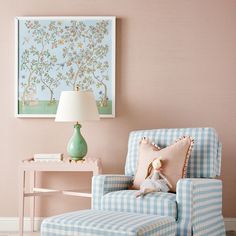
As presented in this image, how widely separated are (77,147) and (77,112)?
29 centimetres

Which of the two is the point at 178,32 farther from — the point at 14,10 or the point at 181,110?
the point at 14,10

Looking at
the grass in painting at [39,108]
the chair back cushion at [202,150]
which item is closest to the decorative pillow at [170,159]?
the chair back cushion at [202,150]

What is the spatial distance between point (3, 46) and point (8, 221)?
1.52 meters

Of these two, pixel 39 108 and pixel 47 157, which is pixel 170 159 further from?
pixel 39 108

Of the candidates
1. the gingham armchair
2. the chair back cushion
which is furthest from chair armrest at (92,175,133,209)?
the chair back cushion

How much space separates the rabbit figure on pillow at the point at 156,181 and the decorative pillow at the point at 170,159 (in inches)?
1.2

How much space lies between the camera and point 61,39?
4566 mm

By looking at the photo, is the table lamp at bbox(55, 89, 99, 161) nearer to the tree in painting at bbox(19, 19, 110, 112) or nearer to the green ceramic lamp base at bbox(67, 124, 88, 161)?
the green ceramic lamp base at bbox(67, 124, 88, 161)

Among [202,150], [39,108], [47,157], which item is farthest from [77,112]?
[202,150]

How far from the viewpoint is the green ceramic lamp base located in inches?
166

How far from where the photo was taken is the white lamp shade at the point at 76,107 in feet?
13.5

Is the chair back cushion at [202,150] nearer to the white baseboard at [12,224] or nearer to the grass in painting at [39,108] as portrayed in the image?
the grass in painting at [39,108]

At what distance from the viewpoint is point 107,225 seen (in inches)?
113

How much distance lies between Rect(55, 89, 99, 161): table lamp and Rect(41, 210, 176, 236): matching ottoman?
113cm
